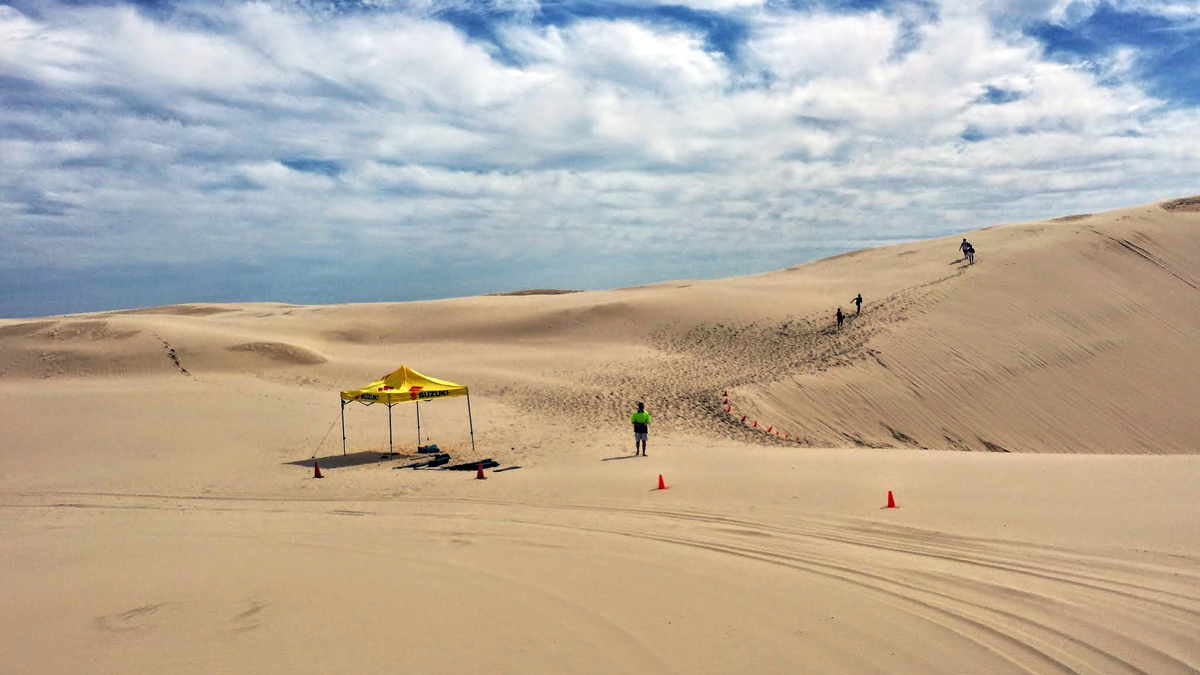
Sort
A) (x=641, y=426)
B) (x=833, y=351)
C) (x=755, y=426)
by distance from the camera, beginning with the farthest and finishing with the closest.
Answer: (x=833, y=351) < (x=755, y=426) < (x=641, y=426)

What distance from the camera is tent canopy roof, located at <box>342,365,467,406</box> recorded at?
50.6ft

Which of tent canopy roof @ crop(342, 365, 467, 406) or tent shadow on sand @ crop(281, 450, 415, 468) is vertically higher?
tent canopy roof @ crop(342, 365, 467, 406)

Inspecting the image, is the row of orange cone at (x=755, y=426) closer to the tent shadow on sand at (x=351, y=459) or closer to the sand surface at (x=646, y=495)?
the sand surface at (x=646, y=495)

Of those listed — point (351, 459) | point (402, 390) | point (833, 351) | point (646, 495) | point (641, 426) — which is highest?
point (833, 351)

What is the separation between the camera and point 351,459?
16.1 m

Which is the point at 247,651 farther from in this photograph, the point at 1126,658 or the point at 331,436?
the point at 331,436

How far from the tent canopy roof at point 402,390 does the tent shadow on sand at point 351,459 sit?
1385 mm

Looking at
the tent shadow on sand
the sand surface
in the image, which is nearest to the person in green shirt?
the sand surface

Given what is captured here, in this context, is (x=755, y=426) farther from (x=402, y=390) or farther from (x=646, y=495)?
(x=402, y=390)

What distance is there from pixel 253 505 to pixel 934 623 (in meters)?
10.7

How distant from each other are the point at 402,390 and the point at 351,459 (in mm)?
2212

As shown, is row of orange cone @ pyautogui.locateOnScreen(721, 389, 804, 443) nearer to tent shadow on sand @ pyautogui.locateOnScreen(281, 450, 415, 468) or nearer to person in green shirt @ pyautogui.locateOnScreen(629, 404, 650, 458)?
person in green shirt @ pyautogui.locateOnScreen(629, 404, 650, 458)

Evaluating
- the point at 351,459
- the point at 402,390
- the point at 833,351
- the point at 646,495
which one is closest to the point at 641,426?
the point at 646,495

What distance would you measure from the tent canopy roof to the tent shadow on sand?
1385mm
